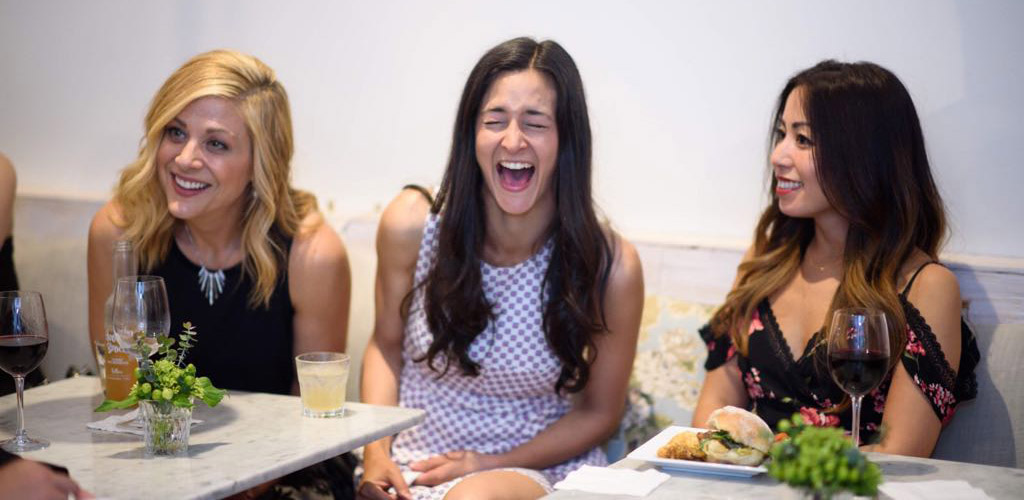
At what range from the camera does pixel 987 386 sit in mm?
2531

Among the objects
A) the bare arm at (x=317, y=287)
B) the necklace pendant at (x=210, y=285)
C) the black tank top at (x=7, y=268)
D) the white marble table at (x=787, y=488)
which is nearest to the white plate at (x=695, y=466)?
the white marble table at (x=787, y=488)

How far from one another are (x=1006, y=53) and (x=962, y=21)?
0.45 feet

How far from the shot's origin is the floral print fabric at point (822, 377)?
92.1 inches

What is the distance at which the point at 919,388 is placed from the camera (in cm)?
232

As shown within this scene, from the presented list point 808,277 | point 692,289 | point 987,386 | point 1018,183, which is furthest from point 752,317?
point 1018,183

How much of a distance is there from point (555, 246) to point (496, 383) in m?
0.38

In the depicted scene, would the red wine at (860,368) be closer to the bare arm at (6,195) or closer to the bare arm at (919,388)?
the bare arm at (919,388)

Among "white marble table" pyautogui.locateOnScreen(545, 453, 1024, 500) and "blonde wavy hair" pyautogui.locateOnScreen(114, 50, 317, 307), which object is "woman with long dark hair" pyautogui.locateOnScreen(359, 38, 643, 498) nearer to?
"blonde wavy hair" pyautogui.locateOnScreen(114, 50, 317, 307)

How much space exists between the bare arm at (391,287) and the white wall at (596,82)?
722 mm

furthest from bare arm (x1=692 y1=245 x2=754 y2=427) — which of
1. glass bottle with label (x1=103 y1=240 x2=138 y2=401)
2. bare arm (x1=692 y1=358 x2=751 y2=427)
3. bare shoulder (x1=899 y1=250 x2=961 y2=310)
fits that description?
glass bottle with label (x1=103 y1=240 x2=138 y2=401)

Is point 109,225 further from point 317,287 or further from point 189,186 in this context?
point 317,287

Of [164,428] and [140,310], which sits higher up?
[140,310]

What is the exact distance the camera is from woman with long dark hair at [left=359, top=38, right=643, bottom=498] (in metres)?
2.66

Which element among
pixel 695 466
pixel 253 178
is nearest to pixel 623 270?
pixel 695 466
